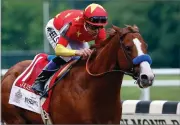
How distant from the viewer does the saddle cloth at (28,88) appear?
6.12 metres

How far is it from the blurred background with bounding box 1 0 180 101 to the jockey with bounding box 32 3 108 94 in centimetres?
375

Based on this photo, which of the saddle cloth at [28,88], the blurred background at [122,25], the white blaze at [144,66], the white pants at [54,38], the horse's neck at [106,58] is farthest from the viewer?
the blurred background at [122,25]

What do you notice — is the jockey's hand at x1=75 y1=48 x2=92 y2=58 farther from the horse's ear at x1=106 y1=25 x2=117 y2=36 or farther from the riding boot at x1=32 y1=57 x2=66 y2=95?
the riding boot at x1=32 y1=57 x2=66 y2=95

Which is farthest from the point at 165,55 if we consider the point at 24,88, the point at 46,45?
the point at 24,88

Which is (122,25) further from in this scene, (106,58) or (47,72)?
(106,58)

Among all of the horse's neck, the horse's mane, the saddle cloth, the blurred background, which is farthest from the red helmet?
the blurred background

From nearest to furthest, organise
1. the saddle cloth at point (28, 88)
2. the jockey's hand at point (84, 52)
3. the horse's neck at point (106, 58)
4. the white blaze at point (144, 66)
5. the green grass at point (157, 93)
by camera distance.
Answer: the white blaze at point (144, 66), the horse's neck at point (106, 58), the jockey's hand at point (84, 52), the saddle cloth at point (28, 88), the green grass at point (157, 93)

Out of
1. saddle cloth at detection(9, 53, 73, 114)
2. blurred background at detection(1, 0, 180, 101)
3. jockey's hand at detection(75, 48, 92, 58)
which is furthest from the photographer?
blurred background at detection(1, 0, 180, 101)

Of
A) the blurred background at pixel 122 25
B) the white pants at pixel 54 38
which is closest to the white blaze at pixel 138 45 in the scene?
the white pants at pixel 54 38

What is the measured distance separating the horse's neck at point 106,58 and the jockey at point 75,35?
97 millimetres

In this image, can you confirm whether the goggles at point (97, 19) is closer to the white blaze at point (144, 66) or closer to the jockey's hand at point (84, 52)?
the jockey's hand at point (84, 52)

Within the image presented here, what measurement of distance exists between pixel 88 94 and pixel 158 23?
6533 millimetres

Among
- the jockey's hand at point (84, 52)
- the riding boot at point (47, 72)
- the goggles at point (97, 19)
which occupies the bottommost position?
the riding boot at point (47, 72)

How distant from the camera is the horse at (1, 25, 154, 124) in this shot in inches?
209
